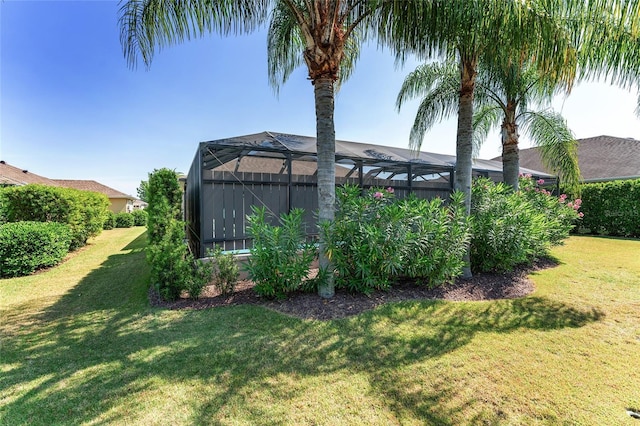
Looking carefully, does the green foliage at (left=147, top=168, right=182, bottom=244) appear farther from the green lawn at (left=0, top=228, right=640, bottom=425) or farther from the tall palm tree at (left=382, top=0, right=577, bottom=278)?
the tall palm tree at (left=382, top=0, right=577, bottom=278)

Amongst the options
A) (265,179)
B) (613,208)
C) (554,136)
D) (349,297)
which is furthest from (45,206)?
(613,208)

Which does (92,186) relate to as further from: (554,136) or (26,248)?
(554,136)

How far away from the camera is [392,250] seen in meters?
4.55

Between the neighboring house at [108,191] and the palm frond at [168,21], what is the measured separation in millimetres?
32404

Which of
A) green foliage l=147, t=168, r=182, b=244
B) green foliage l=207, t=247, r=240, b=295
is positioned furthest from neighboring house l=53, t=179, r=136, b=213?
green foliage l=207, t=247, r=240, b=295

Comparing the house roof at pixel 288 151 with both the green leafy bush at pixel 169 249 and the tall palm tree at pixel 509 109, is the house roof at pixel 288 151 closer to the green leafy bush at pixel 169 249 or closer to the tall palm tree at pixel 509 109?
the green leafy bush at pixel 169 249

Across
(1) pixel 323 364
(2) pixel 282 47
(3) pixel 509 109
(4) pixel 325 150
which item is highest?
(2) pixel 282 47

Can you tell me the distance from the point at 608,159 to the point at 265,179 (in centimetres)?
2256

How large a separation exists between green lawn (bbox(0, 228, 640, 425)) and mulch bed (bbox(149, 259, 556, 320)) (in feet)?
0.82

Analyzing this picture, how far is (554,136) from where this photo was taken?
29.9 feet

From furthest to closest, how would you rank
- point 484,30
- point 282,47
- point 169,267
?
point 282,47, point 169,267, point 484,30

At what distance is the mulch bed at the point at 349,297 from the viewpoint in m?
4.36

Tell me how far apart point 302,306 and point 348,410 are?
7.37 ft

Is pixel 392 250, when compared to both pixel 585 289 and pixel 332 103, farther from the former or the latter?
pixel 585 289
